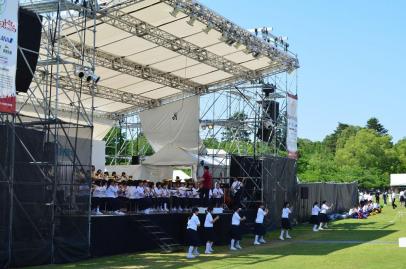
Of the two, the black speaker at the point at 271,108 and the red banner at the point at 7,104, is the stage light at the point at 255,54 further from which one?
the red banner at the point at 7,104

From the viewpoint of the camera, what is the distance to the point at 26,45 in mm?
17547

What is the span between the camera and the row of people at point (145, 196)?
72.0 ft

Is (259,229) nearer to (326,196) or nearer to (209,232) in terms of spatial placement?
(209,232)

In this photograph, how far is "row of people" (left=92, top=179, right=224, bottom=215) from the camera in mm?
21953

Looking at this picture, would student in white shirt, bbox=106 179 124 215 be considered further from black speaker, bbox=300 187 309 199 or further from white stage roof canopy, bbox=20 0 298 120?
black speaker, bbox=300 187 309 199

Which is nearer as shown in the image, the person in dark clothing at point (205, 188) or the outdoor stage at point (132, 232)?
the outdoor stage at point (132, 232)

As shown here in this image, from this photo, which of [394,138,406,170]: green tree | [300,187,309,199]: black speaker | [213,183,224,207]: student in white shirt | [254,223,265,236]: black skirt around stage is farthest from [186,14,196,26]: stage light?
[394,138,406,170]: green tree

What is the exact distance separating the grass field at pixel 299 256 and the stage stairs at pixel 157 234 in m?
0.82

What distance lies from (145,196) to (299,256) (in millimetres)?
7166

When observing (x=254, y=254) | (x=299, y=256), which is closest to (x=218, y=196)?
(x=254, y=254)

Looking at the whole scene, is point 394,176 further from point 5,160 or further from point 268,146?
point 5,160

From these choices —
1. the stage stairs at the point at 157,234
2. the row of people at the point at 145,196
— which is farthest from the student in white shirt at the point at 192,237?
the row of people at the point at 145,196

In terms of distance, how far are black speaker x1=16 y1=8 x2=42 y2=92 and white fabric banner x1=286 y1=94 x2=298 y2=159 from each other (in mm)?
17676

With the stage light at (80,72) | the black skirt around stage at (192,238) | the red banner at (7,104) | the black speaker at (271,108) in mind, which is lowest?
the black skirt around stage at (192,238)
